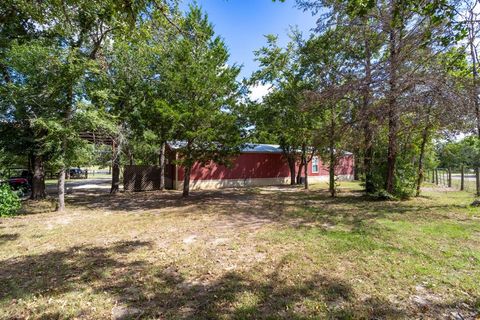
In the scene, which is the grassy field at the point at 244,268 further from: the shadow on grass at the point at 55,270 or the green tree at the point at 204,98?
the green tree at the point at 204,98

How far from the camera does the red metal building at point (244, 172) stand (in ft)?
58.3

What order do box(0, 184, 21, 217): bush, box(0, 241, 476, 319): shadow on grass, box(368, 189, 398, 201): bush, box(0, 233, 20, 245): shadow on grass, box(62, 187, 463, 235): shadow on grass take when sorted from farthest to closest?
box(368, 189, 398, 201): bush < box(0, 184, 21, 217): bush < box(62, 187, 463, 235): shadow on grass < box(0, 233, 20, 245): shadow on grass < box(0, 241, 476, 319): shadow on grass

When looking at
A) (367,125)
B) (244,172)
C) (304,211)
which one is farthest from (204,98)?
(244,172)

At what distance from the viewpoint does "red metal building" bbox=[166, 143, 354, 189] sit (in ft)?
58.3

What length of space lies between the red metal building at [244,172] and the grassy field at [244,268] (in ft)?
31.5

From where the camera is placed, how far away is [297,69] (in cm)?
1449

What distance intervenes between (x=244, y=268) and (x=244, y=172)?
51.0ft

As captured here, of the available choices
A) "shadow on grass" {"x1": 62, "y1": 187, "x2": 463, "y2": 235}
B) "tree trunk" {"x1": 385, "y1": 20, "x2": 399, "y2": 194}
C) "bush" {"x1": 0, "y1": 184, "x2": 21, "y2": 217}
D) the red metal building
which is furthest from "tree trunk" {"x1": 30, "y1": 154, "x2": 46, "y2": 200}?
"tree trunk" {"x1": 385, "y1": 20, "x2": 399, "y2": 194}

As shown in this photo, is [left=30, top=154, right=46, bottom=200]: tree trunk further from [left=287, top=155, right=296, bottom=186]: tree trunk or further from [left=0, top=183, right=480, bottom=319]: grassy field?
[left=287, top=155, right=296, bottom=186]: tree trunk

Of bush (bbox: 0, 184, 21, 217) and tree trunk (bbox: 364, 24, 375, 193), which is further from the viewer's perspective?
tree trunk (bbox: 364, 24, 375, 193)

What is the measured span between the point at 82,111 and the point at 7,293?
6.52 m

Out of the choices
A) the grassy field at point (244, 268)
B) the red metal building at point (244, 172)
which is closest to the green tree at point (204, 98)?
the red metal building at point (244, 172)

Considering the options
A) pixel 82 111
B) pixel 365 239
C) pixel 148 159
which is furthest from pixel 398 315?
Result: pixel 148 159

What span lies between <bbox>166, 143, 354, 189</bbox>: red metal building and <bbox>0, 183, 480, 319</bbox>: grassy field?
31.5 ft
